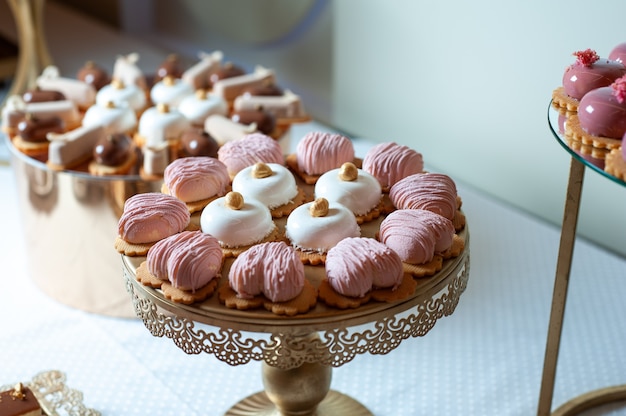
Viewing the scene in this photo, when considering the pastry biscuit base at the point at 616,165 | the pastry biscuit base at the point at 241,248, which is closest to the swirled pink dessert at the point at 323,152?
the pastry biscuit base at the point at 241,248

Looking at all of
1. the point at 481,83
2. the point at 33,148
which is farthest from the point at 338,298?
the point at 481,83

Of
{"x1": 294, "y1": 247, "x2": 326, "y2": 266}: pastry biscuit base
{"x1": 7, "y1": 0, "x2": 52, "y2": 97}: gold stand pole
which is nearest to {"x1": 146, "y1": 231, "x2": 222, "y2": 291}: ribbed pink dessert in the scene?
{"x1": 294, "y1": 247, "x2": 326, "y2": 266}: pastry biscuit base

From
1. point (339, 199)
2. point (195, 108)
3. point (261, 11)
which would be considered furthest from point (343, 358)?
point (261, 11)

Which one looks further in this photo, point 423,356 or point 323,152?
point 423,356

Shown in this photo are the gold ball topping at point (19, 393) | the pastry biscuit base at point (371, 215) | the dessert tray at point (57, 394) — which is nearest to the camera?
the pastry biscuit base at point (371, 215)

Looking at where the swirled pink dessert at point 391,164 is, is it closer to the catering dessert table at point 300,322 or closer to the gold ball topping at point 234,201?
the catering dessert table at point 300,322

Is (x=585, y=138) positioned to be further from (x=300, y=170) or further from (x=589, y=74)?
(x=300, y=170)

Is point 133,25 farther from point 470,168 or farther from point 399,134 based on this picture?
point 470,168
